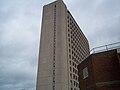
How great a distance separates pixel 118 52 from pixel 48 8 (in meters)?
55.6

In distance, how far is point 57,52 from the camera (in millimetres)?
55219

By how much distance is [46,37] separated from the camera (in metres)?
60.7

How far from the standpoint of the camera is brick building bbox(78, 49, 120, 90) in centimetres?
1617

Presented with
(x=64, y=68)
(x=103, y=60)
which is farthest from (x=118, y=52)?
(x=64, y=68)

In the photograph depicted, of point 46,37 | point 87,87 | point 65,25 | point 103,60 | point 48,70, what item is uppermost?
point 65,25

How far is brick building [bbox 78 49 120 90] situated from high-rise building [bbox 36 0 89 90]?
32994 mm

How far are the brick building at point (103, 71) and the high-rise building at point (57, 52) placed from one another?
32994 mm

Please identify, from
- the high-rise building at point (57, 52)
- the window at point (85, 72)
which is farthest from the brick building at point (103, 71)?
the high-rise building at point (57, 52)

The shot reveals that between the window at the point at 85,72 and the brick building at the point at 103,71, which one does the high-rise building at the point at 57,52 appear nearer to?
the window at the point at 85,72

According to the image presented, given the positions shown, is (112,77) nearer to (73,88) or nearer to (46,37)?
(73,88)

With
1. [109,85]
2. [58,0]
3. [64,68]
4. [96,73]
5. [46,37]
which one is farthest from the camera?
[58,0]

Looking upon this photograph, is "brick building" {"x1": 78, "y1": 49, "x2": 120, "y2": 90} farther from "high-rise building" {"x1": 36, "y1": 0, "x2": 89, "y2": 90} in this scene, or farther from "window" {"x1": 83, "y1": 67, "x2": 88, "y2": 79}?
"high-rise building" {"x1": 36, "y1": 0, "x2": 89, "y2": 90}

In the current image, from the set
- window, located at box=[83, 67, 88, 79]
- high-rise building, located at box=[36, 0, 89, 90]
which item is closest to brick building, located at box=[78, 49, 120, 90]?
window, located at box=[83, 67, 88, 79]

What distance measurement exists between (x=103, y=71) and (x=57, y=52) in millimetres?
38721
